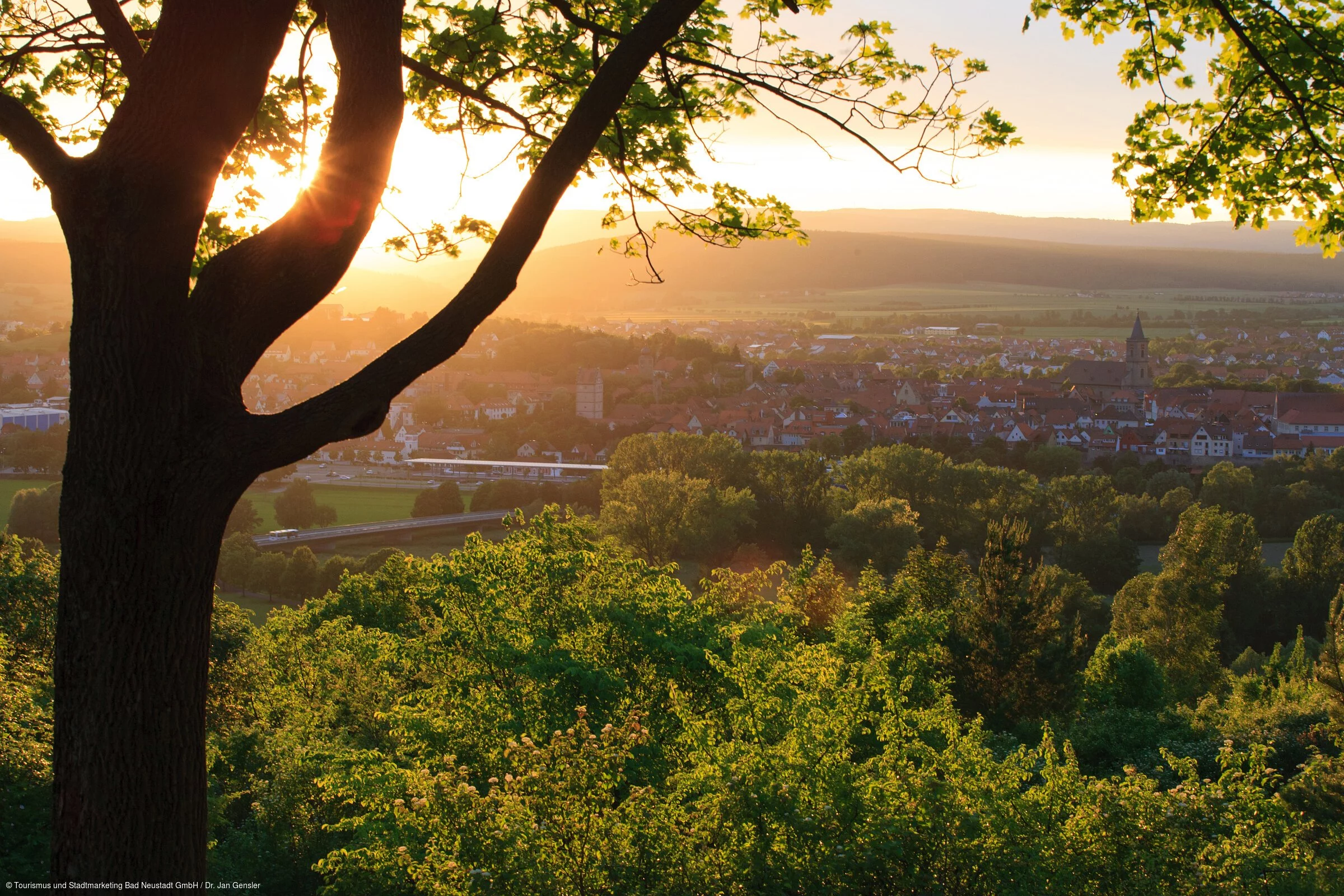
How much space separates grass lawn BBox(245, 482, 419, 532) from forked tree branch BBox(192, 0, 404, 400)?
48.0m

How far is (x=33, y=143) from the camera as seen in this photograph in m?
2.68

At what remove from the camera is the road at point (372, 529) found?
43.3 meters

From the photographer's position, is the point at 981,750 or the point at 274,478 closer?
the point at 981,750

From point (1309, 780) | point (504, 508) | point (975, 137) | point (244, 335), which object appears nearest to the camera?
point (244, 335)

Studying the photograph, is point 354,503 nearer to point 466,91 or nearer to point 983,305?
point 466,91

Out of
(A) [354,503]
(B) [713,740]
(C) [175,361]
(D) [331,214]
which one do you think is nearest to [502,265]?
(D) [331,214]

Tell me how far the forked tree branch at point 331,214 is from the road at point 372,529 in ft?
137

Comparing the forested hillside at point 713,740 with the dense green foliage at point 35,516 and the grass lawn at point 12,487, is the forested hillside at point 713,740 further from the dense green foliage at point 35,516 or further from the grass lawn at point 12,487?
the grass lawn at point 12,487

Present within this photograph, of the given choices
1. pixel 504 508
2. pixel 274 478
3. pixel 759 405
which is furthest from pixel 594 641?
pixel 759 405

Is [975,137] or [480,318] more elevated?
[975,137]

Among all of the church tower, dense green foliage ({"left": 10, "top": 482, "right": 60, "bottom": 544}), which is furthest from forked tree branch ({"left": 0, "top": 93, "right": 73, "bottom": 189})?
the church tower

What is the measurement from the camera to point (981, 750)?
7.13m

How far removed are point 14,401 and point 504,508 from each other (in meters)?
44.1

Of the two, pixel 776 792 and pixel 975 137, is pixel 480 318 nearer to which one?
pixel 975 137
